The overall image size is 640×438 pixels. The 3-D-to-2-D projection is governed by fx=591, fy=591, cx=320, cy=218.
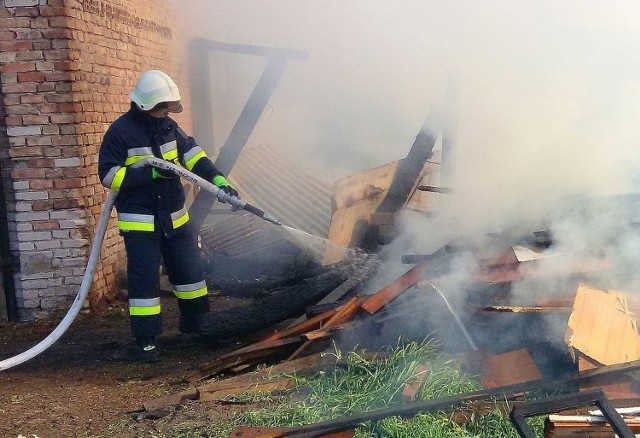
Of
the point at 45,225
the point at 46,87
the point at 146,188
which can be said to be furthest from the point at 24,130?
the point at 146,188

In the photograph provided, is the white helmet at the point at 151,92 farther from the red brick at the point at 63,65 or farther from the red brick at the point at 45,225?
the red brick at the point at 45,225

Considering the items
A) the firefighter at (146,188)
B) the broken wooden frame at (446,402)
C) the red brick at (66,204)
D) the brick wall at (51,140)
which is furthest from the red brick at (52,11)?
the broken wooden frame at (446,402)

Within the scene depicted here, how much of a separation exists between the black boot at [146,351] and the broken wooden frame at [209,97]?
6.74 feet

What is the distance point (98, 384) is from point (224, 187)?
1.67m

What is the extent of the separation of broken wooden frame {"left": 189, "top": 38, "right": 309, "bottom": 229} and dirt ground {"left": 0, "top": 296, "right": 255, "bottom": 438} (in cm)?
170

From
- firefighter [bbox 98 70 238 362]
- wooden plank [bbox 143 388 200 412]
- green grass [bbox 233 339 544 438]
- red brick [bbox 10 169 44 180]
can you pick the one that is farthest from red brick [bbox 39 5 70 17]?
green grass [bbox 233 339 544 438]

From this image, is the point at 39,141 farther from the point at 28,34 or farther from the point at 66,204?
the point at 28,34

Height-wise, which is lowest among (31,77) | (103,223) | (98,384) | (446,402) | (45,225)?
(98,384)

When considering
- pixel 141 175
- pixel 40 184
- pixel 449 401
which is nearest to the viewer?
pixel 449 401

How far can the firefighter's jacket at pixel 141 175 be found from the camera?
431cm

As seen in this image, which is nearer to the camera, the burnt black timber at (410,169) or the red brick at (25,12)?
the red brick at (25,12)

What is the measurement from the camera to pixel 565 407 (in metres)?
2.50

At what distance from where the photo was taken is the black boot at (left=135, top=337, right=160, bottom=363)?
14.6 ft

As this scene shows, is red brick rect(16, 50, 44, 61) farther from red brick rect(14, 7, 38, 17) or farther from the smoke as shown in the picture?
the smoke
